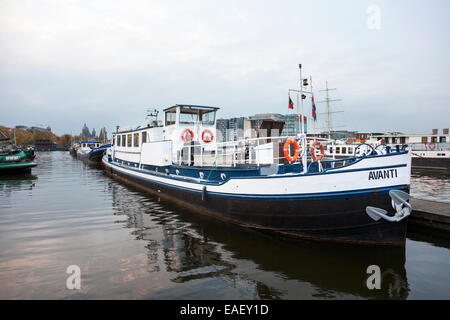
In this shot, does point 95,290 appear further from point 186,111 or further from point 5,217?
point 186,111

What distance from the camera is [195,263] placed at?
6758mm

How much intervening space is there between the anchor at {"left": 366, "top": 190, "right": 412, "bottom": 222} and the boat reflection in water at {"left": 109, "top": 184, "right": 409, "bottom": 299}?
3.20 feet

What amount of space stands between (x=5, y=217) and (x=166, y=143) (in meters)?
7.45

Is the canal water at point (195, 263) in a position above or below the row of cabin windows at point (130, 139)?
below

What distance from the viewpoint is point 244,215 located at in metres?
8.93

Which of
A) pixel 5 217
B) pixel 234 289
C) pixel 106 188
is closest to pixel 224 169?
pixel 234 289

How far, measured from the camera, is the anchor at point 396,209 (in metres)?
6.76

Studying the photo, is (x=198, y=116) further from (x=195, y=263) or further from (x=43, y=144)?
(x=43, y=144)

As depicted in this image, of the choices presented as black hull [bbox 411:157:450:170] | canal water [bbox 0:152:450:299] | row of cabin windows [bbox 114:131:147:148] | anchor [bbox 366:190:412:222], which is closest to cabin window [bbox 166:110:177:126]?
row of cabin windows [bbox 114:131:147:148]

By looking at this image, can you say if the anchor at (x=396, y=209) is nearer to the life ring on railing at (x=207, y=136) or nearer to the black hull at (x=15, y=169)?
the life ring on railing at (x=207, y=136)

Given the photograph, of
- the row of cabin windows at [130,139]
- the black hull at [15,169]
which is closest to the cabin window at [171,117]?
the row of cabin windows at [130,139]

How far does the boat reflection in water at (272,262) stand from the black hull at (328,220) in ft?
0.77

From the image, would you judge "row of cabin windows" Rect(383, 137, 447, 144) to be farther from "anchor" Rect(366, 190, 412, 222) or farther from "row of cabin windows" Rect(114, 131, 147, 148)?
"anchor" Rect(366, 190, 412, 222)

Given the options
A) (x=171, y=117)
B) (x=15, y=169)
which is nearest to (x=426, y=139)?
(x=171, y=117)
